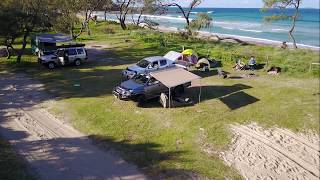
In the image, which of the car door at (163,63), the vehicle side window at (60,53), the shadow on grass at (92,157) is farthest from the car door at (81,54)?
the shadow on grass at (92,157)

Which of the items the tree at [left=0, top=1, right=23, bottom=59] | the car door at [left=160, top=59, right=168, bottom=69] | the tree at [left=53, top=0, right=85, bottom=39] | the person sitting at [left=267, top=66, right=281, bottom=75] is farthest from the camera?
the tree at [left=53, top=0, right=85, bottom=39]

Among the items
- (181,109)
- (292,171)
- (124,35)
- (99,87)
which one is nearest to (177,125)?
(181,109)

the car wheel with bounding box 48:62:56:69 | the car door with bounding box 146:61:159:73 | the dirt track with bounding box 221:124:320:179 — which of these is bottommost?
the dirt track with bounding box 221:124:320:179

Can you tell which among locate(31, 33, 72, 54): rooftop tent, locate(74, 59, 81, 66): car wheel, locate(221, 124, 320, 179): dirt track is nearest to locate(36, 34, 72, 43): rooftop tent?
locate(31, 33, 72, 54): rooftop tent

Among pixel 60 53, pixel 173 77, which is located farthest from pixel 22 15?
pixel 173 77

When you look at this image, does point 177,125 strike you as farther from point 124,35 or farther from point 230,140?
point 124,35

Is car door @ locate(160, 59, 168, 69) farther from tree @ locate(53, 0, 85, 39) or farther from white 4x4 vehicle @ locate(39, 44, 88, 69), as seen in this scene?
tree @ locate(53, 0, 85, 39)

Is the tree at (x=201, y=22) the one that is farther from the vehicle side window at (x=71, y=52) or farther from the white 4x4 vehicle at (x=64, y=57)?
the vehicle side window at (x=71, y=52)

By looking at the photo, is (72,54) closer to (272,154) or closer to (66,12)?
(66,12)
